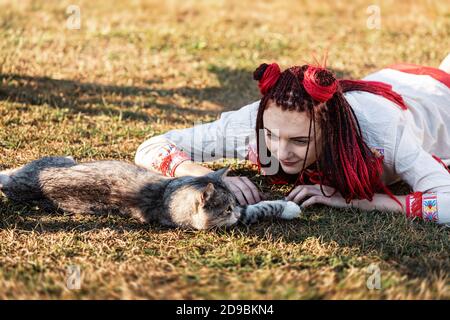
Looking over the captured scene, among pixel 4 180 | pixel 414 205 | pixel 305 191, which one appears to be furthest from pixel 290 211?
pixel 4 180

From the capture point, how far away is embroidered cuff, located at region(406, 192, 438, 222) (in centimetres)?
371

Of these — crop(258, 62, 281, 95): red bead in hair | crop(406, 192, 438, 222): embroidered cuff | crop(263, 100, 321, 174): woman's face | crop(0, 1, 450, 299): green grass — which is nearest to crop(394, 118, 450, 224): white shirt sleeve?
crop(406, 192, 438, 222): embroidered cuff

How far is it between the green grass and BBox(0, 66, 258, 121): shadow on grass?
19mm

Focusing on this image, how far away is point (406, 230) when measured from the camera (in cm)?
361

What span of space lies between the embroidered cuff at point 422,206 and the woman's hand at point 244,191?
90 cm

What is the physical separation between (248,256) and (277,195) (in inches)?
39.8

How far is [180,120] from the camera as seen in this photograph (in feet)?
18.5

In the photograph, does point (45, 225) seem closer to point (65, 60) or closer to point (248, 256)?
point (248, 256)

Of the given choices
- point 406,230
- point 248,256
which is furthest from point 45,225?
point 406,230

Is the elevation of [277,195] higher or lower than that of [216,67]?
lower

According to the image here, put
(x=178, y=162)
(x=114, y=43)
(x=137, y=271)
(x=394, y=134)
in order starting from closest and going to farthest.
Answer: (x=137, y=271)
(x=394, y=134)
(x=178, y=162)
(x=114, y=43)
